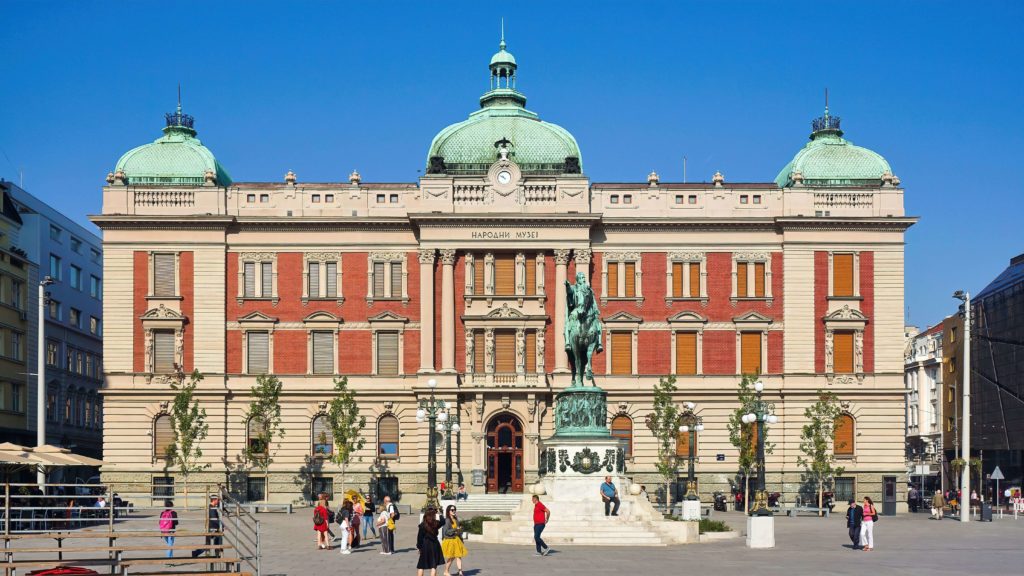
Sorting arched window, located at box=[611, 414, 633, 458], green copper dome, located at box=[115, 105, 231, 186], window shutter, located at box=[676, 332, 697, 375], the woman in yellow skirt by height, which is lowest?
the woman in yellow skirt

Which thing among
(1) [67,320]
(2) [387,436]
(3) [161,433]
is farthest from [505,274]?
(1) [67,320]

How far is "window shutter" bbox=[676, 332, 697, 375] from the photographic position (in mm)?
83562

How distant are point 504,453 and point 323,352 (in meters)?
11.8

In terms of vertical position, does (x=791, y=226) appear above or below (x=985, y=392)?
above

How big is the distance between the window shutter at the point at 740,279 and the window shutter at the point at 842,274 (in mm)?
5083

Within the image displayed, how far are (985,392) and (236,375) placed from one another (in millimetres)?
54766

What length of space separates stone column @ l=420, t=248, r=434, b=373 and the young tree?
69.8 feet

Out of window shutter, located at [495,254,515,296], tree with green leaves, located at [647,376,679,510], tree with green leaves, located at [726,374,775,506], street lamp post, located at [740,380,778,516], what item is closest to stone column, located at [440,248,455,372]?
window shutter, located at [495,254,515,296]

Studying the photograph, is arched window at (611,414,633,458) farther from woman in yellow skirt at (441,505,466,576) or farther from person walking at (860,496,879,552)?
woman in yellow skirt at (441,505,466,576)

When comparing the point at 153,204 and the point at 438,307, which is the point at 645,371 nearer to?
the point at 438,307

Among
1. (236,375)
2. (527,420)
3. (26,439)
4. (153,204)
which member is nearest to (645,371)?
(527,420)

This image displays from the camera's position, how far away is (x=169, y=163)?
84750 mm

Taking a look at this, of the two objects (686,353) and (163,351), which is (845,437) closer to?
(686,353)

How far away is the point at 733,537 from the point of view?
5338cm
